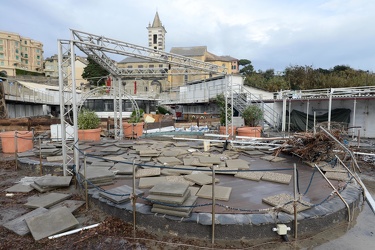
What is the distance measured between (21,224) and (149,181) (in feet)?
8.26

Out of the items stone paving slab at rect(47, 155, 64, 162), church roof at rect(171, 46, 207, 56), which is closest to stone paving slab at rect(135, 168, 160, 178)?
stone paving slab at rect(47, 155, 64, 162)

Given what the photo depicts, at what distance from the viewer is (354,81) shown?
99.4 ft

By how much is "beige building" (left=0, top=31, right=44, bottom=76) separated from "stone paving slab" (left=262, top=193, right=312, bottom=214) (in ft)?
280

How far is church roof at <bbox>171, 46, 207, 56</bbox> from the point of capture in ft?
230

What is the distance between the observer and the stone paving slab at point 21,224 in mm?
4152

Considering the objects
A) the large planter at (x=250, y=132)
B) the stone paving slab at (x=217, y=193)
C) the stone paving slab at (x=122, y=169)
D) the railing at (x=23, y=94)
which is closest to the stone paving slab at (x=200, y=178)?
the stone paving slab at (x=217, y=193)

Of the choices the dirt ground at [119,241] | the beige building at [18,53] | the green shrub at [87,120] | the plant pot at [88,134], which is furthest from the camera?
the beige building at [18,53]

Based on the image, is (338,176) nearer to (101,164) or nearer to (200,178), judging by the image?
(200,178)

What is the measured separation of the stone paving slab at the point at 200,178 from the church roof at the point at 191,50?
219 feet

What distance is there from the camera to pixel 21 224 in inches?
172

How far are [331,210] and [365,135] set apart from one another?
1704 centimetres

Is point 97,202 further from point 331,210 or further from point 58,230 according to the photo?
point 331,210

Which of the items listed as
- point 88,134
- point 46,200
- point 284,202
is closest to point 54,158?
point 46,200

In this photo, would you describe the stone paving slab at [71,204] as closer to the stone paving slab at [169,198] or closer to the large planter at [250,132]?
the stone paving slab at [169,198]
